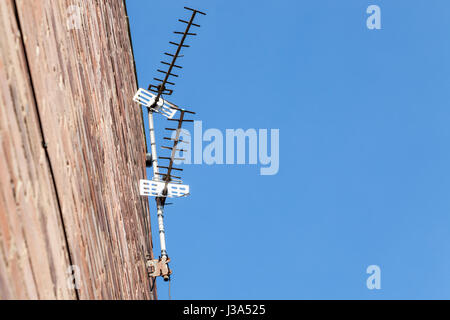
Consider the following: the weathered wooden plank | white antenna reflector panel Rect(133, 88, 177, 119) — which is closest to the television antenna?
white antenna reflector panel Rect(133, 88, 177, 119)

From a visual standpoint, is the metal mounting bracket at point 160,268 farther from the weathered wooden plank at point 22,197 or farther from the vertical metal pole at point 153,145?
the weathered wooden plank at point 22,197

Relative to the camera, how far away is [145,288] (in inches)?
569

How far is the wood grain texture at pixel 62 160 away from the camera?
4.36 metres

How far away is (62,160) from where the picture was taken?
6344 millimetres

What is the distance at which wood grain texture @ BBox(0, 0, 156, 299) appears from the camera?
436 centimetres

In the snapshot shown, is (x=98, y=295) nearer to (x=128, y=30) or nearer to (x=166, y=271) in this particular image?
(x=166, y=271)

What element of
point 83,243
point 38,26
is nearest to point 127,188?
point 83,243

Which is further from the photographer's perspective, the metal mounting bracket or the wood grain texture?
the metal mounting bracket

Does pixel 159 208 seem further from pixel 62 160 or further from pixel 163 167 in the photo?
pixel 62 160

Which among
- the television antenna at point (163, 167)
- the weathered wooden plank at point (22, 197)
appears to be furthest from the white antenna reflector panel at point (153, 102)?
the weathered wooden plank at point (22, 197)

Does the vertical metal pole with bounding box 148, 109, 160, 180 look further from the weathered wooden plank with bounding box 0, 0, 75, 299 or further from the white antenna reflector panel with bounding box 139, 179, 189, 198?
the weathered wooden plank with bounding box 0, 0, 75, 299
